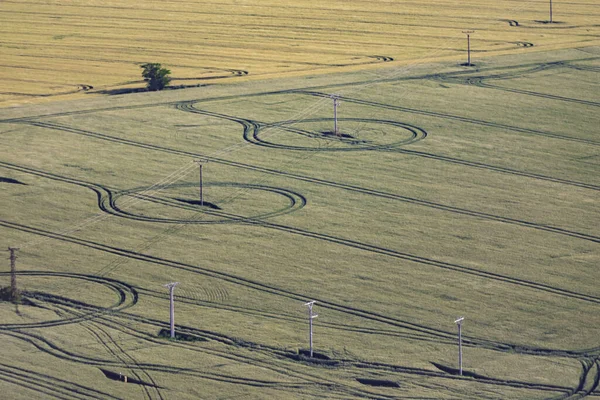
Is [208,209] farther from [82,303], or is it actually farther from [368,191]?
[82,303]

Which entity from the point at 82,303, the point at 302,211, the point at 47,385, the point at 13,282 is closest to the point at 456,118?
the point at 302,211

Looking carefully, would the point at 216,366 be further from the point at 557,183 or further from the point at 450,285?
the point at 557,183

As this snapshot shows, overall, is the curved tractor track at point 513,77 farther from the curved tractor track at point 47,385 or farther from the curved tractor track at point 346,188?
the curved tractor track at point 47,385

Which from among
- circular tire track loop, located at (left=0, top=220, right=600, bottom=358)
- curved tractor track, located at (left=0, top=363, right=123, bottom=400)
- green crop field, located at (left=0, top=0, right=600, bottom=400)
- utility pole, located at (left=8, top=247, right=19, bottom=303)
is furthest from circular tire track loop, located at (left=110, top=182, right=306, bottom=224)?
curved tractor track, located at (left=0, top=363, right=123, bottom=400)

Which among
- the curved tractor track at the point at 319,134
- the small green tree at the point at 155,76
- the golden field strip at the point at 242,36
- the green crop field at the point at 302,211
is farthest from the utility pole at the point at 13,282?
the small green tree at the point at 155,76

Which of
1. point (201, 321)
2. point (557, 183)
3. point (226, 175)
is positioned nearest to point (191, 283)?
point (201, 321)
